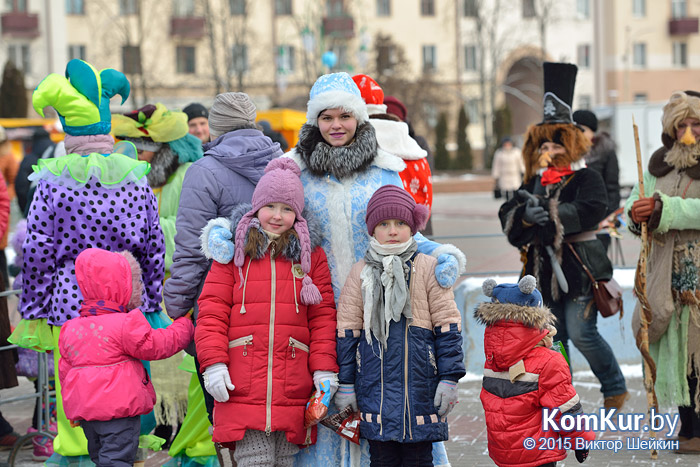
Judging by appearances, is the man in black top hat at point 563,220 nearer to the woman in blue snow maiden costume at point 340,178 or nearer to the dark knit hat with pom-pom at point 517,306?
the dark knit hat with pom-pom at point 517,306

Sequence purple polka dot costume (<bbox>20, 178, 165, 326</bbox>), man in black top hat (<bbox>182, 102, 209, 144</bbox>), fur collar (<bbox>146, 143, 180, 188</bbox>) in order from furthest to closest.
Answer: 1. man in black top hat (<bbox>182, 102, 209, 144</bbox>)
2. fur collar (<bbox>146, 143, 180, 188</bbox>)
3. purple polka dot costume (<bbox>20, 178, 165, 326</bbox>)

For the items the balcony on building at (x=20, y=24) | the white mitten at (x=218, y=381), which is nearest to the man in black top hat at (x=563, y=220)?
the white mitten at (x=218, y=381)

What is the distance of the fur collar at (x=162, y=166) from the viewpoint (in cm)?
651

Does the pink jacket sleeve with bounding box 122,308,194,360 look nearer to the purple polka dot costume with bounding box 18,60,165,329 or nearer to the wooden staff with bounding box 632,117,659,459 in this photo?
the purple polka dot costume with bounding box 18,60,165,329

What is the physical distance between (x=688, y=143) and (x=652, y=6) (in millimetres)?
58485

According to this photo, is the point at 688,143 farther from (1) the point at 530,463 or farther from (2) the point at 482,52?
(2) the point at 482,52

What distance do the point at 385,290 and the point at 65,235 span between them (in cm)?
190

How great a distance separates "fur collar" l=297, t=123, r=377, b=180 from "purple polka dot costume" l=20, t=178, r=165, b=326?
1189mm

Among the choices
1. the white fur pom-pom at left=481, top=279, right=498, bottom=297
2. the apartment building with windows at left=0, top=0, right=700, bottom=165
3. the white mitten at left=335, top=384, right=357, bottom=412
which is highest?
the apartment building with windows at left=0, top=0, right=700, bottom=165

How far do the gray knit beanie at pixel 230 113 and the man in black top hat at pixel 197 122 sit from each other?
2428mm

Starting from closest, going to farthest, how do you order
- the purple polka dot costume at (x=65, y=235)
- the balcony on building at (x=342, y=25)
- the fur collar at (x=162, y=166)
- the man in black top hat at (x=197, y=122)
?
1. the purple polka dot costume at (x=65, y=235)
2. the fur collar at (x=162, y=166)
3. the man in black top hat at (x=197, y=122)
4. the balcony on building at (x=342, y=25)

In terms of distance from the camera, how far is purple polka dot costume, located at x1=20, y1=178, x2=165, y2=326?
17.0 ft

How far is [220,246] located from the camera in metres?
4.39

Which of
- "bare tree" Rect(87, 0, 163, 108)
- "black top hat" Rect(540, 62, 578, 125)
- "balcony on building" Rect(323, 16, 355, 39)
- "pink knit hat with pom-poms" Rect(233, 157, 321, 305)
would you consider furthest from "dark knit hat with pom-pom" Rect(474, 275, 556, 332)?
"balcony on building" Rect(323, 16, 355, 39)
